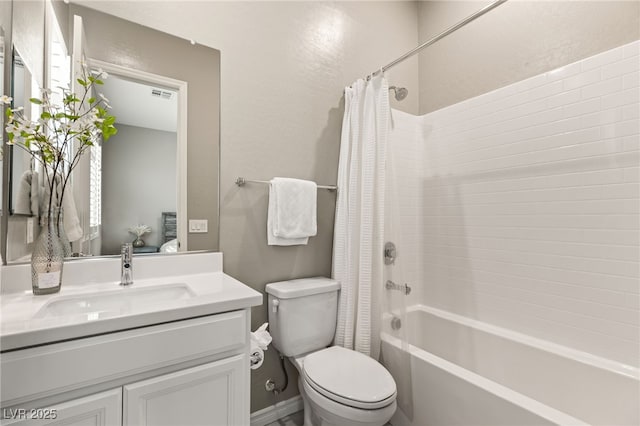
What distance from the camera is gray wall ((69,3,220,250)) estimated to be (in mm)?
1306

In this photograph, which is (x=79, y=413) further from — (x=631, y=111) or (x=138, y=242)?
(x=631, y=111)

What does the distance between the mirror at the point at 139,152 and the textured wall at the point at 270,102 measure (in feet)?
0.22

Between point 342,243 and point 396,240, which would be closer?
point 396,240

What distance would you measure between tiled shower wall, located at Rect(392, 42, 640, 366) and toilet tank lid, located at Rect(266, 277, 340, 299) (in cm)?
94

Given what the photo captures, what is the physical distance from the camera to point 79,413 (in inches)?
30.3

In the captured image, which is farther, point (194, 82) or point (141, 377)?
point (194, 82)

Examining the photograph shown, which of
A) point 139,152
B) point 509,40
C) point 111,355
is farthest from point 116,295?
point 509,40

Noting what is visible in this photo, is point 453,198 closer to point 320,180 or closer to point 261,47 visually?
point 320,180

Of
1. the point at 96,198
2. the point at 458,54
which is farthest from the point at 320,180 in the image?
the point at 458,54

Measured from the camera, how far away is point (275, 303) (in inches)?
60.3

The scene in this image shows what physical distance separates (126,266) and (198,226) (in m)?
0.35

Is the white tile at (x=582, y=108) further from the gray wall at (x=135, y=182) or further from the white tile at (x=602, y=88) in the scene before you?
the gray wall at (x=135, y=182)

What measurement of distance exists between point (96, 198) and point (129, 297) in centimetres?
44

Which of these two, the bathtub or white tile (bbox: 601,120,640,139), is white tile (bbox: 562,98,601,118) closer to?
white tile (bbox: 601,120,640,139)
